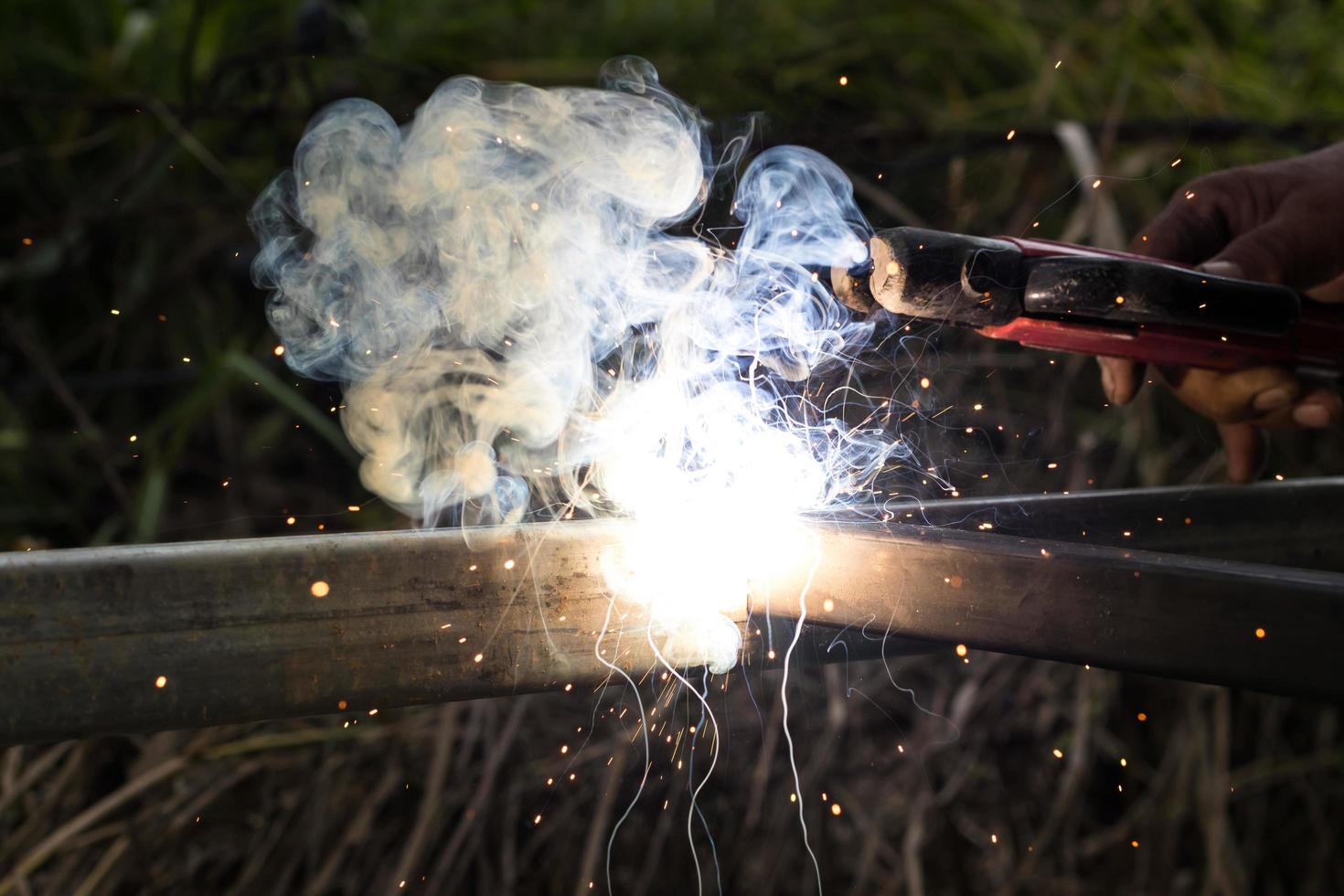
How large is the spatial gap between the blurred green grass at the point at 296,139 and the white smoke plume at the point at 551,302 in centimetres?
92

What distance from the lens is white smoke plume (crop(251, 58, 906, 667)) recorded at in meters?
1.33

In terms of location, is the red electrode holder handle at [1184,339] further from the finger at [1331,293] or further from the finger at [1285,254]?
the finger at [1285,254]

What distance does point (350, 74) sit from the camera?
3340 millimetres

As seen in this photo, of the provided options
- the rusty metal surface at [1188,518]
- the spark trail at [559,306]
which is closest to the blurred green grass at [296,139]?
the spark trail at [559,306]

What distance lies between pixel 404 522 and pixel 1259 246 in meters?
2.06

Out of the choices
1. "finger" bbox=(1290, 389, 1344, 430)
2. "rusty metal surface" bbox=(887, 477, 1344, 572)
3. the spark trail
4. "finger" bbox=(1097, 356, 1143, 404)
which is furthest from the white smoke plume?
"finger" bbox=(1290, 389, 1344, 430)

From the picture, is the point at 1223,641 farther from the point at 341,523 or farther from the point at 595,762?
the point at 341,523

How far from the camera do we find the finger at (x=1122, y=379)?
1551 millimetres

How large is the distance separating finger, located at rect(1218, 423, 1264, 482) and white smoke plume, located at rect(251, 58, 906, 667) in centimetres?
79

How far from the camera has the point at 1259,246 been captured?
4.92ft

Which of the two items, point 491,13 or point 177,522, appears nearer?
point 177,522

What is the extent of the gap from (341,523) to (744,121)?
1.66 metres

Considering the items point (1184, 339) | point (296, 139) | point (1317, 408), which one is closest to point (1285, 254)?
point (1317, 408)

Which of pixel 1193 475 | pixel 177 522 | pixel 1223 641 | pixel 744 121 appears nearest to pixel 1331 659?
pixel 1223 641
